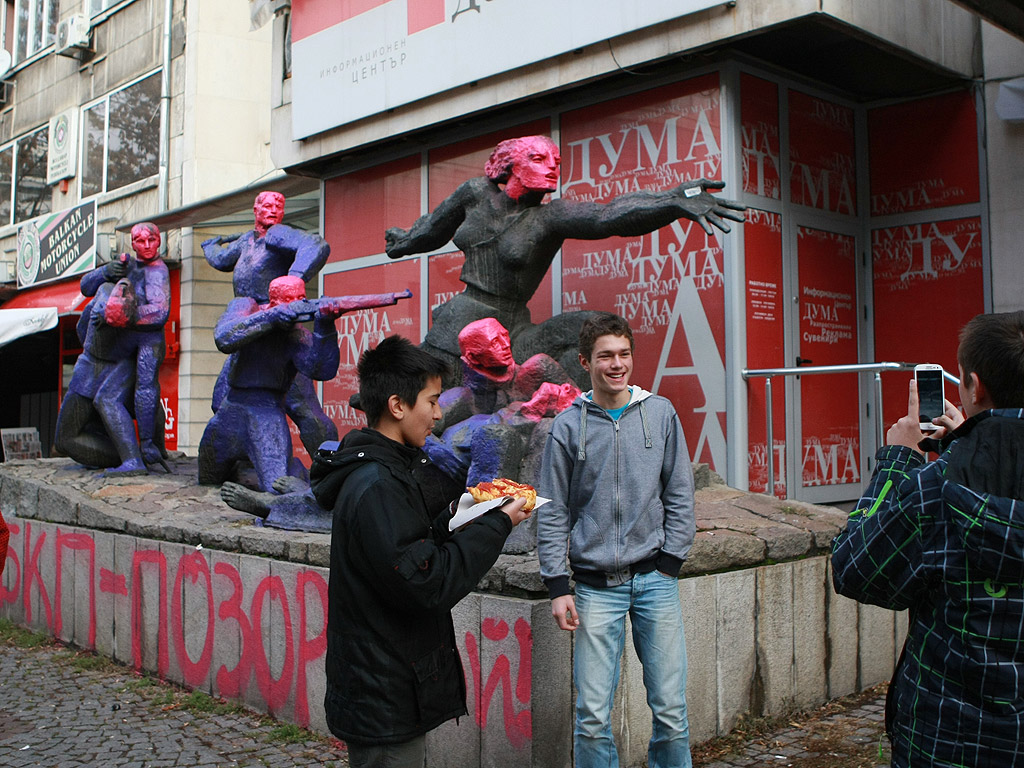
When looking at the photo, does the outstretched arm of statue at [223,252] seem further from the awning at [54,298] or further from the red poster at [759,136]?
the awning at [54,298]

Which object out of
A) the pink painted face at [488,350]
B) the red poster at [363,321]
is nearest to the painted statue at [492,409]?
the pink painted face at [488,350]

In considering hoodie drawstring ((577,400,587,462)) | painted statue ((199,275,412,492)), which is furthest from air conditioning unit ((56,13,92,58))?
hoodie drawstring ((577,400,587,462))

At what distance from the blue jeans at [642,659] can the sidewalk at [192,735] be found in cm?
97

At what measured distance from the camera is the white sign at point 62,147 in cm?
1570

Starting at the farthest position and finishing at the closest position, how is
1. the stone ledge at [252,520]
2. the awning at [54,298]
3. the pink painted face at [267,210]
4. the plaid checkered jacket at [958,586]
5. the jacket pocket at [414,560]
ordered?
the awning at [54,298]
the pink painted face at [267,210]
the stone ledge at [252,520]
the jacket pocket at [414,560]
the plaid checkered jacket at [958,586]

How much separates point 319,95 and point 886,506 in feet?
29.3

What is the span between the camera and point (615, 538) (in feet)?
10.4

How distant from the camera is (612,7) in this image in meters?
7.30

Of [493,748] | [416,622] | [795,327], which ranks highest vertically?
[795,327]

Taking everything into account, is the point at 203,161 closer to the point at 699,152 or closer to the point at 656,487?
the point at 699,152

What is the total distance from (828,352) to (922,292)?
863mm

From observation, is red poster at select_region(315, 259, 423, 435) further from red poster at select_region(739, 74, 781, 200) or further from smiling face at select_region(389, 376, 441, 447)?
smiling face at select_region(389, 376, 441, 447)

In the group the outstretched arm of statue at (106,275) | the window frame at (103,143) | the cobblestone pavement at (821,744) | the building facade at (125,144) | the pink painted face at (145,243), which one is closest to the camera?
the cobblestone pavement at (821,744)

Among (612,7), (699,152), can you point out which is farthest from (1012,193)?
(612,7)
